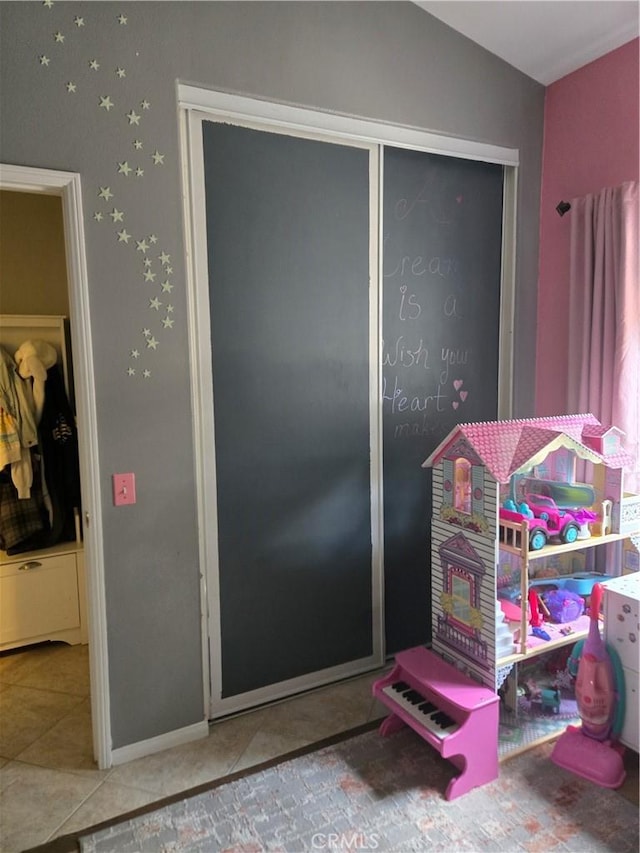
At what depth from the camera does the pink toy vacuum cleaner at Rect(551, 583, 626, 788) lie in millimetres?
1957

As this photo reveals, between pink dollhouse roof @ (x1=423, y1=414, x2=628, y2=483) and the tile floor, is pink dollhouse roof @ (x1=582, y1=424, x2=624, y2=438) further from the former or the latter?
the tile floor

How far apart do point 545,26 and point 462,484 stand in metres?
1.88

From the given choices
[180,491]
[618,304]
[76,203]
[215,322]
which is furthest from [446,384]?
[76,203]

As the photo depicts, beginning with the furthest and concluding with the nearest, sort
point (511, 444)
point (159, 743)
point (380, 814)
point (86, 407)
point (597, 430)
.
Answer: point (597, 430)
point (159, 743)
point (511, 444)
point (86, 407)
point (380, 814)

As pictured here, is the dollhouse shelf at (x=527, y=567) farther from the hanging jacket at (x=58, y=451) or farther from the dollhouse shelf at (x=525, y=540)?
the hanging jacket at (x=58, y=451)

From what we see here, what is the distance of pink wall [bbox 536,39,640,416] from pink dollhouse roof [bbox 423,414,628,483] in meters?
0.81

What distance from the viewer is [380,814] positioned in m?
1.81

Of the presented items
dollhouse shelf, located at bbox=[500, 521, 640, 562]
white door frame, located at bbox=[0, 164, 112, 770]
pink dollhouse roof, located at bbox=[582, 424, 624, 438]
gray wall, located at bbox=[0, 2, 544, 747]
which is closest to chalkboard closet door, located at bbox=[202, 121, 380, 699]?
gray wall, located at bbox=[0, 2, 544, 747]

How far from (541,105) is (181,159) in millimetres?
1797

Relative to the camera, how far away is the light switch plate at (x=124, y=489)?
2.00 metres

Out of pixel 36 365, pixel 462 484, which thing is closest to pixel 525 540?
pixel 462 484

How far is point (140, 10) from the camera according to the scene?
6.19 feet

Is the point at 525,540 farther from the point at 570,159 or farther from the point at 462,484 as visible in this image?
the point at 570,159

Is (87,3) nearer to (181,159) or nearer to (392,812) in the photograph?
(181,159)
